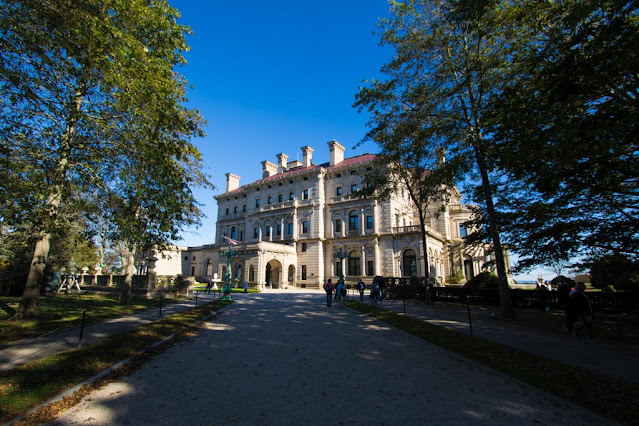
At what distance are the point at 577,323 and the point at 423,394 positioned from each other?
445 inches

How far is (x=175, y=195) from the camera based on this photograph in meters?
11.0

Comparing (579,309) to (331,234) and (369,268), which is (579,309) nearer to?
(369,268)

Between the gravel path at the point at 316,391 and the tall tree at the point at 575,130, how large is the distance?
243 inches

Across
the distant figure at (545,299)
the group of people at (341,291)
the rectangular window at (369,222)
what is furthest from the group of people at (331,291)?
the rectangular window at (369,222)

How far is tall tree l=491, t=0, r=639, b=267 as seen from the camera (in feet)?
26.7

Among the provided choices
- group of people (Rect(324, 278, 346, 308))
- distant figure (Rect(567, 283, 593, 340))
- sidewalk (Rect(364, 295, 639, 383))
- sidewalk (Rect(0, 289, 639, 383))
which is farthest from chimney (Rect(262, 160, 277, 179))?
distant figure (Rect(567, 283, 593, 340))

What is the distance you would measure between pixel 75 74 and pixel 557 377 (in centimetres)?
1355

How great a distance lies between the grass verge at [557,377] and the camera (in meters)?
4.54

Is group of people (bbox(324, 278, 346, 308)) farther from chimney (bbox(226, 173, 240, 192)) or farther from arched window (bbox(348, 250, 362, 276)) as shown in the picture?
chimney (bbox(226, 173, 240, 192))

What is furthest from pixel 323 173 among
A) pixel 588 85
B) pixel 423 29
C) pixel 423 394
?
pixel 423 394

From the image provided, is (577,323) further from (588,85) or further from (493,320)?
(588,85)

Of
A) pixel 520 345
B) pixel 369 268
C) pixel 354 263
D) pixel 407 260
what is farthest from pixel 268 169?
pixel 520 345

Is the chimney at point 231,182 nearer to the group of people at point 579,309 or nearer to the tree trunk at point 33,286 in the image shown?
the tree trunk at point 33,286

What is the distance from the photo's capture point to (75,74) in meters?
8.65
